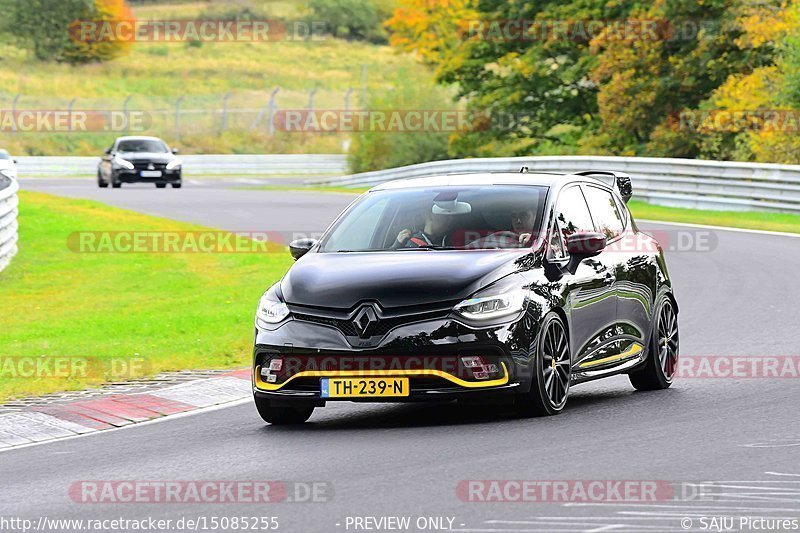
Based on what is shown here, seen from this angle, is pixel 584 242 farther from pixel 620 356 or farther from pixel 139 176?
pixel 139 176

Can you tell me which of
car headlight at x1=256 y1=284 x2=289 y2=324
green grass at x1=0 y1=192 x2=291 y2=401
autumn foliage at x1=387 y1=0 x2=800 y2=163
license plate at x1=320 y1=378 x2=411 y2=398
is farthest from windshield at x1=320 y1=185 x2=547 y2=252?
autumn foliage at x1=387 y1=0 x2=800 y2=163

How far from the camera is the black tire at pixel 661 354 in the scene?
11766mm

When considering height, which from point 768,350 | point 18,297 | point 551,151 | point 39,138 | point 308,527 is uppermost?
point 308,527

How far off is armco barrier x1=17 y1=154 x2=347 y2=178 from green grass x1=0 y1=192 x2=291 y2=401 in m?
35.1

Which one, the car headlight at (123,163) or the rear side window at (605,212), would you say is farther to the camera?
the car headlight at (123,163)

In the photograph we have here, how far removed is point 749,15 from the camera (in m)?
42.0

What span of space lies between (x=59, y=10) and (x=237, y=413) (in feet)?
336

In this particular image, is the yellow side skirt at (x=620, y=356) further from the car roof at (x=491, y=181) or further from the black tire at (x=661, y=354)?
the car roof at (x=491, y=181)

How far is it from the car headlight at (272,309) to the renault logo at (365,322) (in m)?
0.57

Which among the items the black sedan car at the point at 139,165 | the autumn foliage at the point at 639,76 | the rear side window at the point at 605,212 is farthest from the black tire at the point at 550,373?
the black sedan car at the point at 139,165

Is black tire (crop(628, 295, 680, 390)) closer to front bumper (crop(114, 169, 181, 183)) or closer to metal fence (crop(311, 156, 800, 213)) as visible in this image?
metal fence (crop(311, 156, 800, 213))

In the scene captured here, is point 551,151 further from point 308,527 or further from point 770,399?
point 308,527

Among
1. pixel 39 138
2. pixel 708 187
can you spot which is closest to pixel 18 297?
pixel 708 187

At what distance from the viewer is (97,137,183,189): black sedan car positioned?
4503 centimetres
